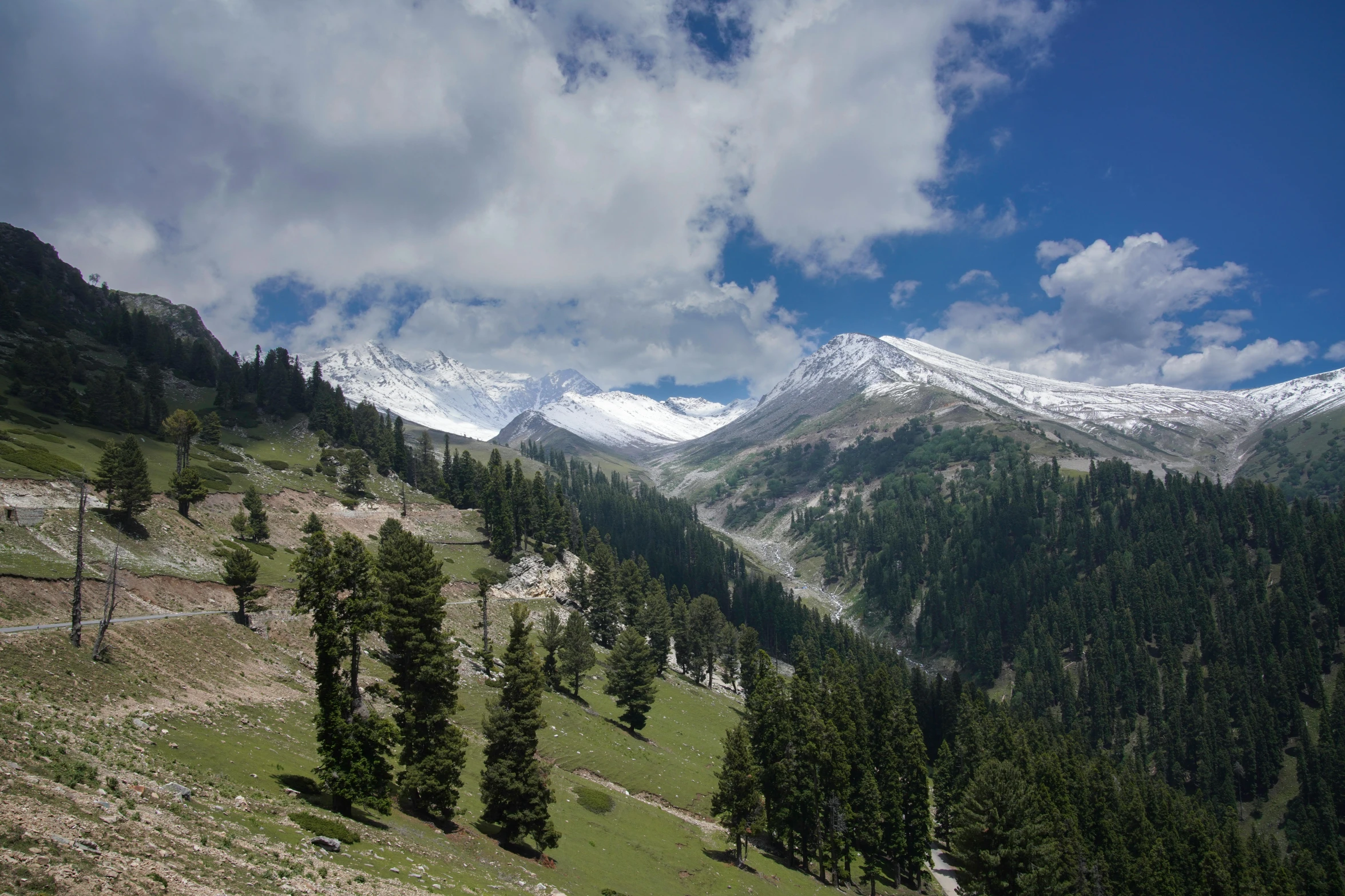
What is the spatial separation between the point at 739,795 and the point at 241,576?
50476mm

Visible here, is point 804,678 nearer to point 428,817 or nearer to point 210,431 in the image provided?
point 428,817

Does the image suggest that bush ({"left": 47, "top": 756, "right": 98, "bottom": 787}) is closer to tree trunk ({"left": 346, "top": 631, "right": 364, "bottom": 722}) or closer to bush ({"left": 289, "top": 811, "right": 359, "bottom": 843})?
bush ({"left": 289, "top": 811, "right": 359, "bottom": 843})

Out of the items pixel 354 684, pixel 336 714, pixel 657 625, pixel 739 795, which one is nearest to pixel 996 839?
pixel 739 795

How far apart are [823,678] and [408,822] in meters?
62.0

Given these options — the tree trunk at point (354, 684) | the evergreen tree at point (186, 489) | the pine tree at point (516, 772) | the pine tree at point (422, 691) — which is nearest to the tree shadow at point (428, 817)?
the pine tree at point (422, 691)

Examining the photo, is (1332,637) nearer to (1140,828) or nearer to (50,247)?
(1140,828)

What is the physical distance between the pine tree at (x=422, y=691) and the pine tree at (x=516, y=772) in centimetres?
219

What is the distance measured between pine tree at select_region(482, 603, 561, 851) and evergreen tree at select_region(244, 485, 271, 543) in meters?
75.7

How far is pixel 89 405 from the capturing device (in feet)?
415

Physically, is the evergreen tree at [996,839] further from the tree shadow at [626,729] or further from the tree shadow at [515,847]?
the tree shadow at [626,729]

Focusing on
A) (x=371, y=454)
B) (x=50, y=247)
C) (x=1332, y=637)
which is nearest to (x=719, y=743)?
(x=371, y=454)

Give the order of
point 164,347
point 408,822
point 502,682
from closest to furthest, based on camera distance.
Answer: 1. point 408,822
2. point 502,682
3. point 164,347

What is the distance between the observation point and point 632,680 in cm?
8038

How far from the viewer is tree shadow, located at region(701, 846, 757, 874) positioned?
51625 mm
